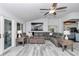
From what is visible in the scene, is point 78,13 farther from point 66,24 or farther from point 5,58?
point 5,58

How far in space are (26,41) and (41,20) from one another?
471cm

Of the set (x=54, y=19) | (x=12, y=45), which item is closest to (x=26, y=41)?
(x=12, y=45)

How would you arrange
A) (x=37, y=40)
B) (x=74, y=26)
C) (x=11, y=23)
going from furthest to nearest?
(x=74, y=26) → (x=37, y=40) → (x=11, y=23)

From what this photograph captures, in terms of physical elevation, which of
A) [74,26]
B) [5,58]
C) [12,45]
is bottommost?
[12,45]

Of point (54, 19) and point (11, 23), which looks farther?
point (54, 19)

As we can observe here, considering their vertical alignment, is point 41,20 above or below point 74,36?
above

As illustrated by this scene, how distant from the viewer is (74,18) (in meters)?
10.2

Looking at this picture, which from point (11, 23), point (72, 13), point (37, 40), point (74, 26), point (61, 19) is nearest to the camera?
point (11, 23)

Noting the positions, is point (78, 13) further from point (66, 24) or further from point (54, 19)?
point (54, 19)

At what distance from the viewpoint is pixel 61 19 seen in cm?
1314

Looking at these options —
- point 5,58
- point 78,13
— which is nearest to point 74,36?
point 78,13

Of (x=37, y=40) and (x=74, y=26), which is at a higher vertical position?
(x=74, y=26)

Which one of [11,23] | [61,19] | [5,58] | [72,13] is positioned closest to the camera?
[5,58]

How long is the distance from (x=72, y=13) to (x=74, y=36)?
2.29 metres
